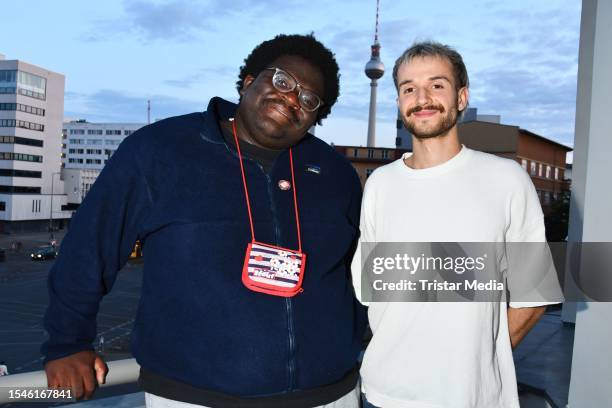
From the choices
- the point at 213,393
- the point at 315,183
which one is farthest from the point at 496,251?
the point at 213,393

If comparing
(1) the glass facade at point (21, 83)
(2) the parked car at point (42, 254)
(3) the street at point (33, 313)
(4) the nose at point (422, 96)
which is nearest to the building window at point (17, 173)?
(1) the glass facade at point (21, 83)

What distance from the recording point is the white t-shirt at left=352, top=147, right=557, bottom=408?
2.01 m

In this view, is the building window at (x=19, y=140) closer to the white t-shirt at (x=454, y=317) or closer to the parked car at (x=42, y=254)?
the parked car at (x=42, y=254)

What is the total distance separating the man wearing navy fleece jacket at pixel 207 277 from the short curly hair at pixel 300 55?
1.07 feet

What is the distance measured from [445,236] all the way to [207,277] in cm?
93

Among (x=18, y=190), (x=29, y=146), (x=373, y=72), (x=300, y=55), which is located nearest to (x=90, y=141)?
(x=29, y=146)

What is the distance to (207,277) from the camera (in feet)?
6.52

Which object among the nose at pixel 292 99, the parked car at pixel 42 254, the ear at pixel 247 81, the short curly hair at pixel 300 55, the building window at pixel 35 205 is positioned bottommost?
the parked car at pixel 42 254

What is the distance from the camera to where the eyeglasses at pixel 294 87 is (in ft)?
Answer: 7.61

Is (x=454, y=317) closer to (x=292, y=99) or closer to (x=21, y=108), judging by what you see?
(x=292, y=99)

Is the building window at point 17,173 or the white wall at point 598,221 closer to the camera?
the white wall at point 598,221

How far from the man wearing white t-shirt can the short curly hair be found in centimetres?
44

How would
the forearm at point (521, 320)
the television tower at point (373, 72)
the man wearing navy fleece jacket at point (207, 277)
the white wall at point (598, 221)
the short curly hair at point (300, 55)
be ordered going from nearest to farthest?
the man wearing navy fleece jacket at point (207, 277)
the forearm at point (521, 320)
the short curly hair at point (300, 55)
the white wall at point (598, 221)
the television tower at point (373, 72)

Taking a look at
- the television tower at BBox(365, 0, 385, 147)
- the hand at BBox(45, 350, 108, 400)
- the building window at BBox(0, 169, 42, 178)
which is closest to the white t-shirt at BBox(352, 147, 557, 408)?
the hand at BBox(45, 350, 108, 400)
